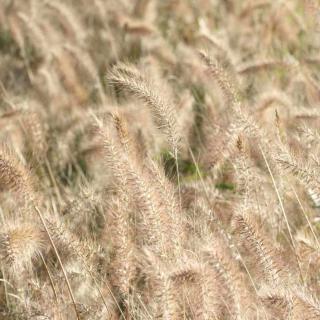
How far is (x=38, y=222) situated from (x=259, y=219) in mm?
731

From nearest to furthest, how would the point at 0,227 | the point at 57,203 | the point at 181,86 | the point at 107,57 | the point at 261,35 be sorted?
the point at 0,227, the point at 57,203, the point at 181,86, the point at 261,35, the point at 107,57

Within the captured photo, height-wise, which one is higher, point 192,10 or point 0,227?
point 0,227

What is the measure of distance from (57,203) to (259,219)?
1.20 meters

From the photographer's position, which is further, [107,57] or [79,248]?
[107,57]

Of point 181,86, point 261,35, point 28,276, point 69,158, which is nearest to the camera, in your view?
point 28,276

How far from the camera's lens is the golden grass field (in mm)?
2492

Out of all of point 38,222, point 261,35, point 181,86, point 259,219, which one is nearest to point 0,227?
point 38,222

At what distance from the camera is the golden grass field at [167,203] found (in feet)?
8.18

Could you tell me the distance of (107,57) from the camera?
242 inches

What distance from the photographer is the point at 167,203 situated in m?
2.62

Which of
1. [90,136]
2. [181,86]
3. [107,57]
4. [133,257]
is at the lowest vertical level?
[107,57]

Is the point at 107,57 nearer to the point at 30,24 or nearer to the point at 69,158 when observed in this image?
the point at 30,24

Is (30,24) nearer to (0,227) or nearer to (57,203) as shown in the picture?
(57,203)

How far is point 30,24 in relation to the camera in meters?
5.28
